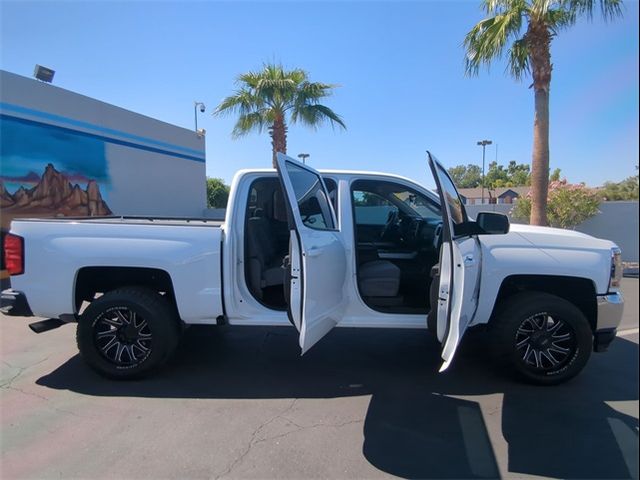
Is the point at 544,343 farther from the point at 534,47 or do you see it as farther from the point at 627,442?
the point at 534,47

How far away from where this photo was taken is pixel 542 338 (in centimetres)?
370

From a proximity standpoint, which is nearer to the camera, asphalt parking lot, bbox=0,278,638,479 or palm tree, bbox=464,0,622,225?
asphalt parking lot, bbox=0,278,638,479

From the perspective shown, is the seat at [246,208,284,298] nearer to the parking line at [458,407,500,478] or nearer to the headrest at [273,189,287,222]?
the headrest at [273,189,287,222]

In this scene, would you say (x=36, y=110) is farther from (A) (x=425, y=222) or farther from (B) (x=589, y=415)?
(B) (x=589, y=415)

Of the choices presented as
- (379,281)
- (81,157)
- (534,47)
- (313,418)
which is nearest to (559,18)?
(534,47)

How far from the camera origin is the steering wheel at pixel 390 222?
16.3ft

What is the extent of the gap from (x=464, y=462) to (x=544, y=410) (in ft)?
3.54

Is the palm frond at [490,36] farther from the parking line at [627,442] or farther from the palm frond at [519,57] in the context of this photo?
the parking line at [627,442]

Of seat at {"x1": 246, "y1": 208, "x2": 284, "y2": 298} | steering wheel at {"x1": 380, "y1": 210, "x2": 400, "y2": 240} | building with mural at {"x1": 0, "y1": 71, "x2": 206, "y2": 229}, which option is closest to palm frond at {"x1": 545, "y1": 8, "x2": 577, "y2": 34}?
steering wheel at {"x1": 380, "y1": 210, "x2": 400, "y2": 240}

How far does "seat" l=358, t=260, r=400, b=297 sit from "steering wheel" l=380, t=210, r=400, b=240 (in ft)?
3.33

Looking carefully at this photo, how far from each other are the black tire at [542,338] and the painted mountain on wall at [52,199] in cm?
1228

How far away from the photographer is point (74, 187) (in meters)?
12.9

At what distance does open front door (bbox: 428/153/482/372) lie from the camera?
121 inches

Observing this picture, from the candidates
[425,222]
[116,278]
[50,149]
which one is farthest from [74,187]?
[425,222]
